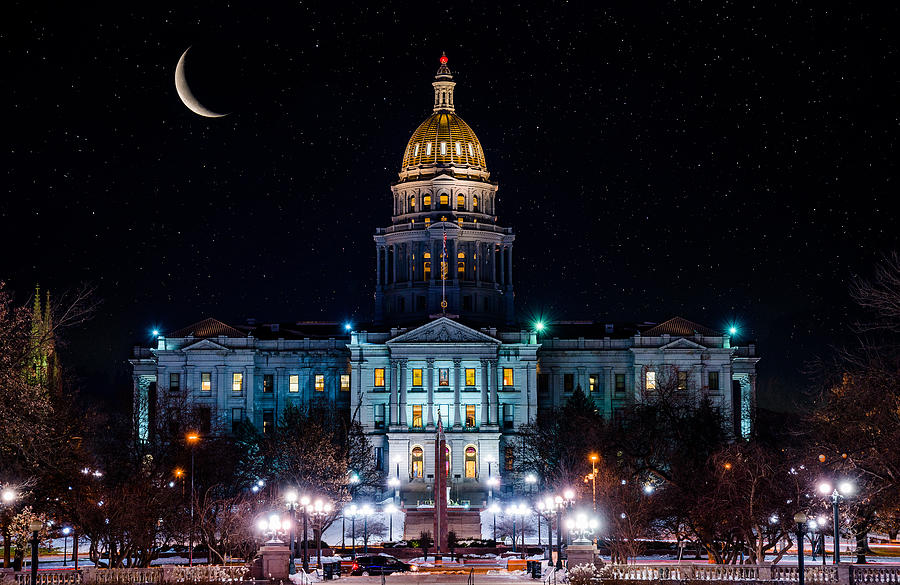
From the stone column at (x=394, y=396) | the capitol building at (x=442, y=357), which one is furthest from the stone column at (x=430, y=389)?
the stone column at (x=394, y=396)

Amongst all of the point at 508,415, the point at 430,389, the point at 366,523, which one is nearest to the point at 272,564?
the point at 366,523

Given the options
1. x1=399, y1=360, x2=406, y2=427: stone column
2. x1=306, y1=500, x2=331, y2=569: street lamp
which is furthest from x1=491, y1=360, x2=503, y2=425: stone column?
x1=306, y1=500, x2=331, y2=569: street lamp

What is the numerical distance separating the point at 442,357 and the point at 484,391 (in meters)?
5.37

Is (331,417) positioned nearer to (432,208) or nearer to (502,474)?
(502,474)

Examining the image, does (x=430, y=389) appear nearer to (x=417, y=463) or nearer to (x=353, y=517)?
(x=417, y=463)

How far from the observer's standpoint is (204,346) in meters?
160

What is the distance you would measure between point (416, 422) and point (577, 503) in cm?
6402

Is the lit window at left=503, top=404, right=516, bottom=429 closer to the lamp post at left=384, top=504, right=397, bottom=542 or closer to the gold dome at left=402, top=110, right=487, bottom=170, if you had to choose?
the lamp post at left=384, top=504, right=397, bottom=542

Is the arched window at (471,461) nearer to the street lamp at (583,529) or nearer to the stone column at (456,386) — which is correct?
the stone column at (456,386)

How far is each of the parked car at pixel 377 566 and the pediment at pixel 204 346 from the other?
8005 cm

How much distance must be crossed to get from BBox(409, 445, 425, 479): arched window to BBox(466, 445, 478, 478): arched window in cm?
415

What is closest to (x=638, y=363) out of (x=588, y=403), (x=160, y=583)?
(x=588, y=403)

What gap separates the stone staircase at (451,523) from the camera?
111312mm

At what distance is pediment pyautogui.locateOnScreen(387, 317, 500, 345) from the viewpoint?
6048 inches
